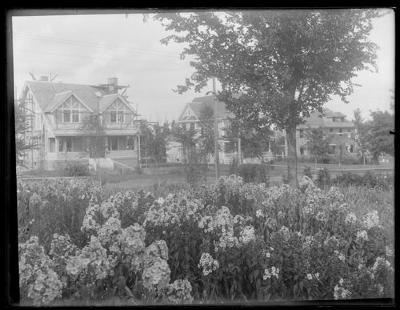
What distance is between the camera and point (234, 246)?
202 cm

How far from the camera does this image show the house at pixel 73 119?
2.00 m

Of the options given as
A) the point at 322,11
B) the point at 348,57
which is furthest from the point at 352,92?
the point at 322,11

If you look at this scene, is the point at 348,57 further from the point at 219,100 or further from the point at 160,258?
the point at 160,258

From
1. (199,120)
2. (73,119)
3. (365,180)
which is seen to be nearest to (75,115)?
(73,119)

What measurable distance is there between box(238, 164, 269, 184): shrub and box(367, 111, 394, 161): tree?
0.46 metres

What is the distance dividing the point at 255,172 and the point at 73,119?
79 centimetres

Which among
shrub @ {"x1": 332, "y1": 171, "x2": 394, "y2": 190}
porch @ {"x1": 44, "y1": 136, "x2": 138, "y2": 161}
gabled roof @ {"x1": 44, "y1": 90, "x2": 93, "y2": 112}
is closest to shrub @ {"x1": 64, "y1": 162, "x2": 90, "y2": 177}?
porch @ {"x1": 44, "y1": 136, "x2": 138, "y2": 161}

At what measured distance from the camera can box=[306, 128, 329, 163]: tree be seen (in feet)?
6.90

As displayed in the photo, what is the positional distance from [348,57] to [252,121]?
48 cm

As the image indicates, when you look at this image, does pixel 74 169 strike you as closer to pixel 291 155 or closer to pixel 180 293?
pixel 180 293

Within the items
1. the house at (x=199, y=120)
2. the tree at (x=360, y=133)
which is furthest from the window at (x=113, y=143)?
the tree at (x=360, y=133)

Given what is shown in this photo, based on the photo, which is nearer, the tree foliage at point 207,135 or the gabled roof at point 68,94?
the gabled roof at point 68,94

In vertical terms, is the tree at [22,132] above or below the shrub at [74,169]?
above

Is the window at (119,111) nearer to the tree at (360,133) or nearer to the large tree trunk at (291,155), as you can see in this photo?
the large tree trunk at (291,155)
